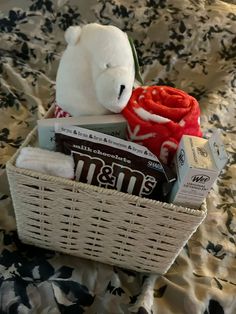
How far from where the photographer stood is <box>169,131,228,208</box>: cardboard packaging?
0.62 metres

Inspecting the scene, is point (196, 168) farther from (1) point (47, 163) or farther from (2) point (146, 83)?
(2) point (146, 83)

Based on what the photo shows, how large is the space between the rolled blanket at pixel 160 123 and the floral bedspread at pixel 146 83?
0.85 ft

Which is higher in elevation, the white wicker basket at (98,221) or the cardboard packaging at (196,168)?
the cardboard packaging at (196,168)

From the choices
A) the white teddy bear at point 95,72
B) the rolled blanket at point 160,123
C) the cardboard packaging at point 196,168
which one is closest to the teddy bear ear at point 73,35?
the white teddy bear at point 95,72

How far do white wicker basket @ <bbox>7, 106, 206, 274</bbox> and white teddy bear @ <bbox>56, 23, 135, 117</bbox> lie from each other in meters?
0.11

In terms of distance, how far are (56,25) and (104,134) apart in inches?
32.8

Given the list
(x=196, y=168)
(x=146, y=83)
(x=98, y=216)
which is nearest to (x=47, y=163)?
(x=98, y=216)

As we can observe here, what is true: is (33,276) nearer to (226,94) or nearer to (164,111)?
(164,111)

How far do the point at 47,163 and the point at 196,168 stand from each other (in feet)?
0.79

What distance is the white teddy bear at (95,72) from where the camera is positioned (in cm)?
70

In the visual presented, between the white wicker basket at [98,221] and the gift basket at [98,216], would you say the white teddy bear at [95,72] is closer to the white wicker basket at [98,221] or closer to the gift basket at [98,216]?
the gift basket at [98,216]

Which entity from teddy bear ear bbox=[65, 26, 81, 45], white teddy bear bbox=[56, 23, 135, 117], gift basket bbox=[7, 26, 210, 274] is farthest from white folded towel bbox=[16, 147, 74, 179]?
teddy bear ear bbox=[65, 26, 81, 45]

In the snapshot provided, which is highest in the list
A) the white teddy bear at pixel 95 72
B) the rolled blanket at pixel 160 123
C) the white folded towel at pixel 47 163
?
the white teddy bear at pixel 95 72

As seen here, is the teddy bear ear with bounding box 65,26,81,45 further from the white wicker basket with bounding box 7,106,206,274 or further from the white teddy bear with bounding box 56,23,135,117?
the white wicker basket with bounding box 7,106,206,274
